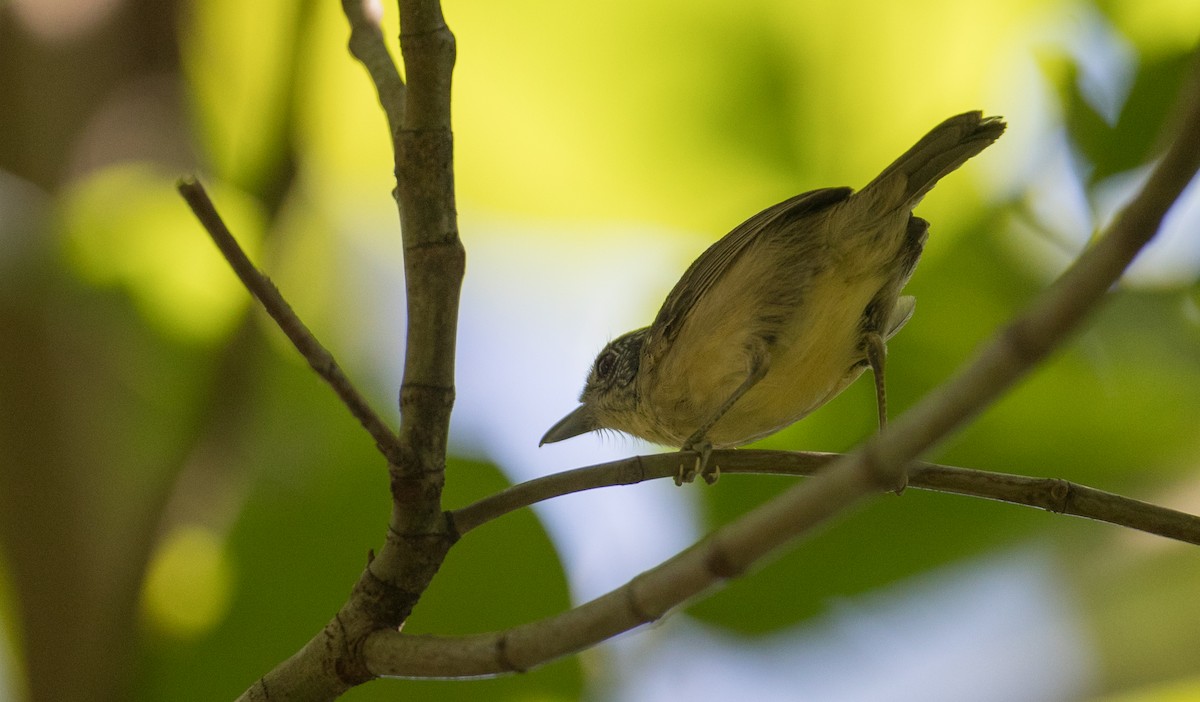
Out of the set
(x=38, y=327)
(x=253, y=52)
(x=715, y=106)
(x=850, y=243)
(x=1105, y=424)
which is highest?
(x=253, y=52)

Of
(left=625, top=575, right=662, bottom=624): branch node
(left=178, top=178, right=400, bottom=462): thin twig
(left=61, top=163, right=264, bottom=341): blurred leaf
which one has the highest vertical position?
(left=61, top=163, right=264, bottom=341): blurred leaf

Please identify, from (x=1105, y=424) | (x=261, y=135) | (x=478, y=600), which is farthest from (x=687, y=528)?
(x=261, y=135)

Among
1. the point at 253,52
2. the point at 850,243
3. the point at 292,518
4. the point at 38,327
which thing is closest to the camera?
the point at 850,243

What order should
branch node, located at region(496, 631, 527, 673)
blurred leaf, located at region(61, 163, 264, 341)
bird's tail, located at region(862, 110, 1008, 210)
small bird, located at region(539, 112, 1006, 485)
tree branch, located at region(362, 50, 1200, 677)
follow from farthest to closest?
1. blurred leaf, located at region(61, 163, 264, 341)
2. small bird, located at region(539, 112, 1006, 485)
3. bird's tail, located at region(862, 110, 1008, 210)
4. branch node, located at region(496, 631, 527, 673)
5. tree branch, located at region(362, 50, 1200, 677)

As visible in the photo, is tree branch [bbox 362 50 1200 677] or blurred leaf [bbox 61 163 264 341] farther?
blurred leaf [bbox 61 163 264 341]

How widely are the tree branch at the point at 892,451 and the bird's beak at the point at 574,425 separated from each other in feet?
6.82

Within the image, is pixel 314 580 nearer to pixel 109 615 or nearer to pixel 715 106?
pixel 109 615

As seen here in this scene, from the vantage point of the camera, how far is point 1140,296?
10.7 ft

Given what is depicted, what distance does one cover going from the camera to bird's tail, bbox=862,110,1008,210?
7.51ft

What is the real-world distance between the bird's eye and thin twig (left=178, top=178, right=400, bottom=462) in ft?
6.09

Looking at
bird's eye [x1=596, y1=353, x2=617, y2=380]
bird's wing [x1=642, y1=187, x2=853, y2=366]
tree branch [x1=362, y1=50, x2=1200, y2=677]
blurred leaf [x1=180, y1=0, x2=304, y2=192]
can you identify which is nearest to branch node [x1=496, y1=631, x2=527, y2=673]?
tree branch [x1=362, y1=50, x2=1200, y2=677]

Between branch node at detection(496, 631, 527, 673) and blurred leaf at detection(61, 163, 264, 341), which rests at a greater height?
blurred leaf at detection(61, 163, 264, 341)

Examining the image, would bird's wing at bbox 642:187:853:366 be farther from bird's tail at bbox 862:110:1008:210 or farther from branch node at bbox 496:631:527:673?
branch node at bbox 496:631:527:673

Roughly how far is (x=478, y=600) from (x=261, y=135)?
177 centimetres
